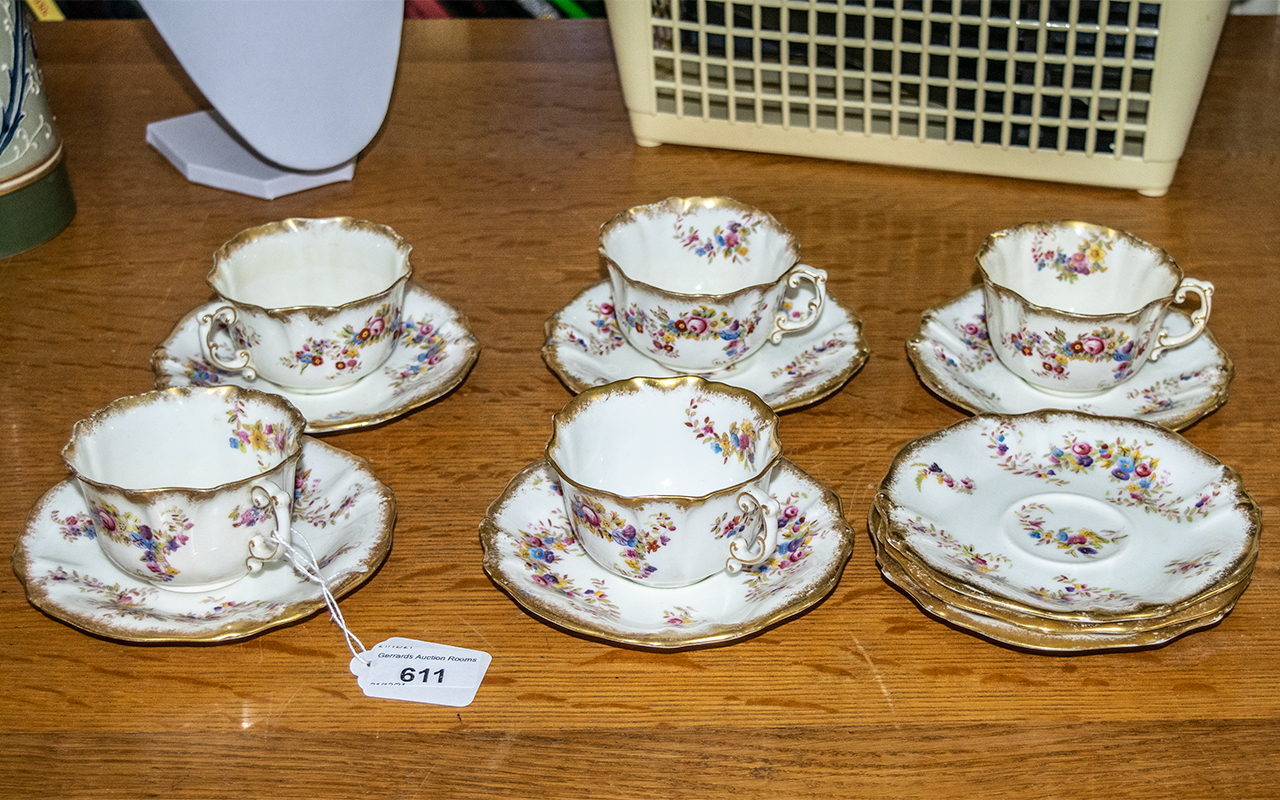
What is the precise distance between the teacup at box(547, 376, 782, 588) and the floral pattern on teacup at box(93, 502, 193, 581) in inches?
8.3

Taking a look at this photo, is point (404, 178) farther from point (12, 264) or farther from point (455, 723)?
point (455, 723)

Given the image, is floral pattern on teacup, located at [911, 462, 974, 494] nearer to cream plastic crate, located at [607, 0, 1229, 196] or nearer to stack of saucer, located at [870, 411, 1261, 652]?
stack of saucer, located at [870, 411, 1261, 652]

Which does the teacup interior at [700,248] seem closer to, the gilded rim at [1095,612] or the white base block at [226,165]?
the gilded rim at [1095,612]

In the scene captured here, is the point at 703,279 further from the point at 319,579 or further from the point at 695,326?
the point at 319,579

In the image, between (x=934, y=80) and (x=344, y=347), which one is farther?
(x=934, y=80)

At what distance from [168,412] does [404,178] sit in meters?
0.55

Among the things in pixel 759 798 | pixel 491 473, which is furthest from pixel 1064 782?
pixel 491 473

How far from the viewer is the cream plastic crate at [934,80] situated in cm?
113

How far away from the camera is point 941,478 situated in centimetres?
81

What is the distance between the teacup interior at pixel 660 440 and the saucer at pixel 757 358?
11cm

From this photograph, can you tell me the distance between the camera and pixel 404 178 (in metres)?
1.31

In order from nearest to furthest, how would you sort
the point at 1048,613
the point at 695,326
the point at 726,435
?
the point at 1048,613 → the point at 726,435 → the point at 695,326

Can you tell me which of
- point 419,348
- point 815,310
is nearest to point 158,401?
point 419,348

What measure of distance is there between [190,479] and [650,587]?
0.31m
